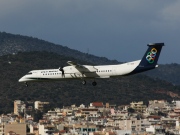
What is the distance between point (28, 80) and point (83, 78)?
9939 mm

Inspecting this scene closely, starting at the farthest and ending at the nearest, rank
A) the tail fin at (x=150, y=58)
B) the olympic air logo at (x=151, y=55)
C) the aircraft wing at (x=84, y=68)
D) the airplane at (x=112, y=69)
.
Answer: the aircraft wing at (x=84, y=68)
the olympic air logo at (x=151, y=55)
the airplane at (x=112, y=69)
the tail fin at (x=150, y=58)

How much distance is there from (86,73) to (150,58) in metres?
9.33

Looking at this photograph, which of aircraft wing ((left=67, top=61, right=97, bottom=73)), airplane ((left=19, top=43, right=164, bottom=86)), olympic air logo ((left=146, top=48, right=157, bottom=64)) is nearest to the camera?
airplane ((left=19, top=43, right=164, bottom=86))

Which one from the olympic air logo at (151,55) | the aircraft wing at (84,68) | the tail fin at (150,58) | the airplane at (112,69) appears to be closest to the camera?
the tail fin at (150,58)

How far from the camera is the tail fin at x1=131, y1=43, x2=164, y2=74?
118m

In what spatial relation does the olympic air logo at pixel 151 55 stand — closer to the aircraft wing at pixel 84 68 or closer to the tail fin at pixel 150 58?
the tail fin at pixel 150 58

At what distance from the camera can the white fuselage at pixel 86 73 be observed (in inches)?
4678

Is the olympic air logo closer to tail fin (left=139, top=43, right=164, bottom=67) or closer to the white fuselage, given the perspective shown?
tail fin (left=139, top=43, right=164, bottom=67)

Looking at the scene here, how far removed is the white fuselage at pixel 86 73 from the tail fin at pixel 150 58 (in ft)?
2.35

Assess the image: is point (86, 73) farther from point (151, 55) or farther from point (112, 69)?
point (151, 55)

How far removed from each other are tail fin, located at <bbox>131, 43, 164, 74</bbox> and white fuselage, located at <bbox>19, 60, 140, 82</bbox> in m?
0.72

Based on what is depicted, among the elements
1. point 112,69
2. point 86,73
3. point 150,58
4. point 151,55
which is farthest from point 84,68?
point 151,55

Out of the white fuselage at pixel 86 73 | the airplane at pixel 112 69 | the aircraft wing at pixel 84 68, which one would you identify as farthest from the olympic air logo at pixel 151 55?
the aircraft wing at pixel 84 68

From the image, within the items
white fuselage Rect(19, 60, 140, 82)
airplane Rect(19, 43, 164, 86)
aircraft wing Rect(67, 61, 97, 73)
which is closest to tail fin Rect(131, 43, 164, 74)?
airplane Rect(19, 43, 164, 86)
